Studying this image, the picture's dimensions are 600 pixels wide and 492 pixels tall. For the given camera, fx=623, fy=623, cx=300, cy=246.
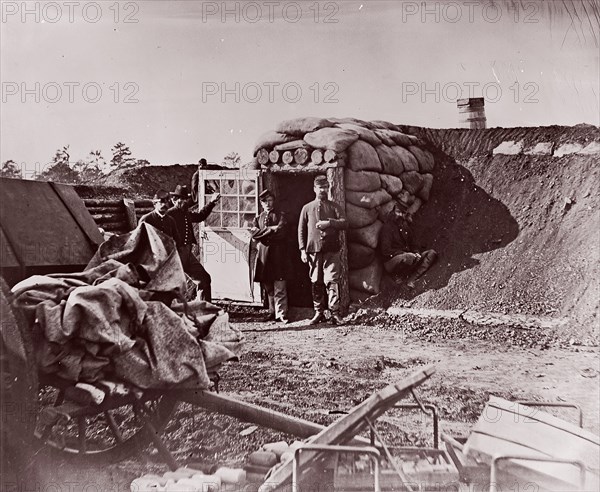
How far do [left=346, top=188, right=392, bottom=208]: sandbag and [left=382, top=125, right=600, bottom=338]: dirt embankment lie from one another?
8.8 inches

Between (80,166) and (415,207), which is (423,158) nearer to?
(415,207)

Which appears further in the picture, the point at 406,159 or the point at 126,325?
the point at 406,159

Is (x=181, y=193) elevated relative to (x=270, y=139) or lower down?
lower down

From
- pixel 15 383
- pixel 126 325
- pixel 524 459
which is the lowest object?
pixel 524 459

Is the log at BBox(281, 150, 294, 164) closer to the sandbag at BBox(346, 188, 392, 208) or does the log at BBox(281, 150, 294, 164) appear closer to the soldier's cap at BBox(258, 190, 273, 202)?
the soldier's cap at BBox(258, 190, 273, 202)

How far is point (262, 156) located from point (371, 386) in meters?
1.26

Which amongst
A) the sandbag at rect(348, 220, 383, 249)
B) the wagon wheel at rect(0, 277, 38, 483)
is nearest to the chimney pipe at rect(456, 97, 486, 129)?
the sandbag at rect(348, 220, 383, 249)

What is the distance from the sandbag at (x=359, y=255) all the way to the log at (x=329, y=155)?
1.49ft

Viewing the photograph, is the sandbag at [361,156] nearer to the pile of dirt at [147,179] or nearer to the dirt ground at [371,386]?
the pile of dirt at [147,179]

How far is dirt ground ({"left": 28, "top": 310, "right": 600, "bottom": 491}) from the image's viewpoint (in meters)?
2.88

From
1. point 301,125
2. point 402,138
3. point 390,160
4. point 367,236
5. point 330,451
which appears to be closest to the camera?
point 330,451

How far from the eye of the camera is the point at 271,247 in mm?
3271

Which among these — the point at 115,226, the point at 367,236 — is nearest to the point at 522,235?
the point at 367,236

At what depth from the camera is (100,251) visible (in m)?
3.01
